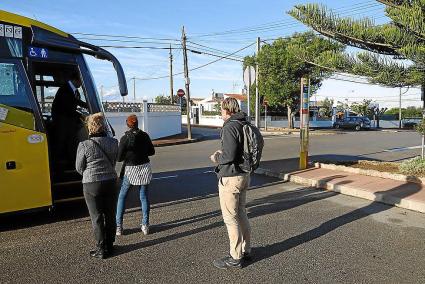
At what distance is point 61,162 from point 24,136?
0.88m

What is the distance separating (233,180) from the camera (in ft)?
14.6

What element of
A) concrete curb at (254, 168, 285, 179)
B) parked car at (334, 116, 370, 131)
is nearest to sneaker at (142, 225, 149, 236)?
concrete curb at (254, 168, 285, 179)

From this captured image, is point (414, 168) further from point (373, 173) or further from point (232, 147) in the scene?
point (232, 147)

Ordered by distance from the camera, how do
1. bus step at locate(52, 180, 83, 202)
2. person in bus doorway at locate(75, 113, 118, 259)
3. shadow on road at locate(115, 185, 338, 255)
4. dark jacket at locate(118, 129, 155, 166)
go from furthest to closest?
bus step at locate(52, 180, 83, 202), dark jacket at locate(118, 129, 155, 166), shadow on road at locate(115, 185, 338, 255), person in bus doorway at locate(75, 113, 118, 259)

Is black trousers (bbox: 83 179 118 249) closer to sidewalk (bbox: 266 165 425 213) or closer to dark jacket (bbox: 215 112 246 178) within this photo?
dark jacket (bbox: 215 112 246 178)

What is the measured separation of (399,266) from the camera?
4.63m

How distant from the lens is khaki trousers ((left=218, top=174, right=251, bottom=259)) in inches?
176

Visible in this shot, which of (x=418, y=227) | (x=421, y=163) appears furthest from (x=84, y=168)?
(x=421, y=163)

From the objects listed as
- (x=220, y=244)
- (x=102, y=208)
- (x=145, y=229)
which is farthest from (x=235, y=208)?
(x=145, y=229)

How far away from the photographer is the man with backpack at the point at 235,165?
4406mm

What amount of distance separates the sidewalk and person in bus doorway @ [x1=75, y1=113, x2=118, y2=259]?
16.8 feet

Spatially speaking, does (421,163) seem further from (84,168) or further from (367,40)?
(84,168)

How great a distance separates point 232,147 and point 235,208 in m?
0.68

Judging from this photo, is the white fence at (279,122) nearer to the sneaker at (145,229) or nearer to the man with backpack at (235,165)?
the sneaker at (145,229)
